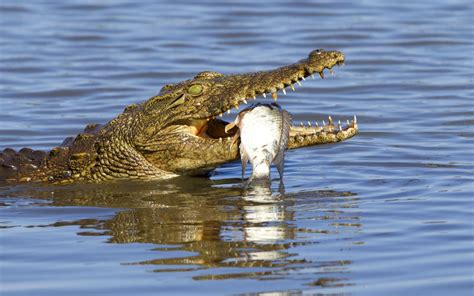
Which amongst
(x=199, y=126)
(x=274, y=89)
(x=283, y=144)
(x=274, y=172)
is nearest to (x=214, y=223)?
(x=283, y=144)

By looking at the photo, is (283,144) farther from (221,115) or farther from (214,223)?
(214,223)

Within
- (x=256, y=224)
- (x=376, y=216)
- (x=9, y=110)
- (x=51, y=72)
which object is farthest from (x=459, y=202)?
(x=51, y=72)

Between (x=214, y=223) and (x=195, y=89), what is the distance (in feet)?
5.52

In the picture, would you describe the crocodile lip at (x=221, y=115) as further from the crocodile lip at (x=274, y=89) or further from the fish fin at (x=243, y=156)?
the fish fin at (x=243, y=156)

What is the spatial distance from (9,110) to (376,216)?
618 centimetres

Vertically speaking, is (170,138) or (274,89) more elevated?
(274,89)

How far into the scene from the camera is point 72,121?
494 inches

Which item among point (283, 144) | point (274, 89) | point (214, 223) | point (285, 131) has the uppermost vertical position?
point (274, 89)

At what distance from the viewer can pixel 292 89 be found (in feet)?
29.9

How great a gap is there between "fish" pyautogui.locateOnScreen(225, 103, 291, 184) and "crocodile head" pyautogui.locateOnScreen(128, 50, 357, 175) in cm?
16

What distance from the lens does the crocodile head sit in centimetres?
904

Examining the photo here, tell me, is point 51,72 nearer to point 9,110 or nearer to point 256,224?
point 9,110

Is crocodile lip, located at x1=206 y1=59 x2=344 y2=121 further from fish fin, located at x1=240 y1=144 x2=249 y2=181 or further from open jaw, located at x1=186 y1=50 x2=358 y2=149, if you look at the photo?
fish fin, located at x1=240 y1=144 x2=249 y2=181

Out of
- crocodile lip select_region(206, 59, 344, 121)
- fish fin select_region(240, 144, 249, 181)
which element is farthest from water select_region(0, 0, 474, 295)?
crocodile lip select_region(206, 59, 344, 121)
